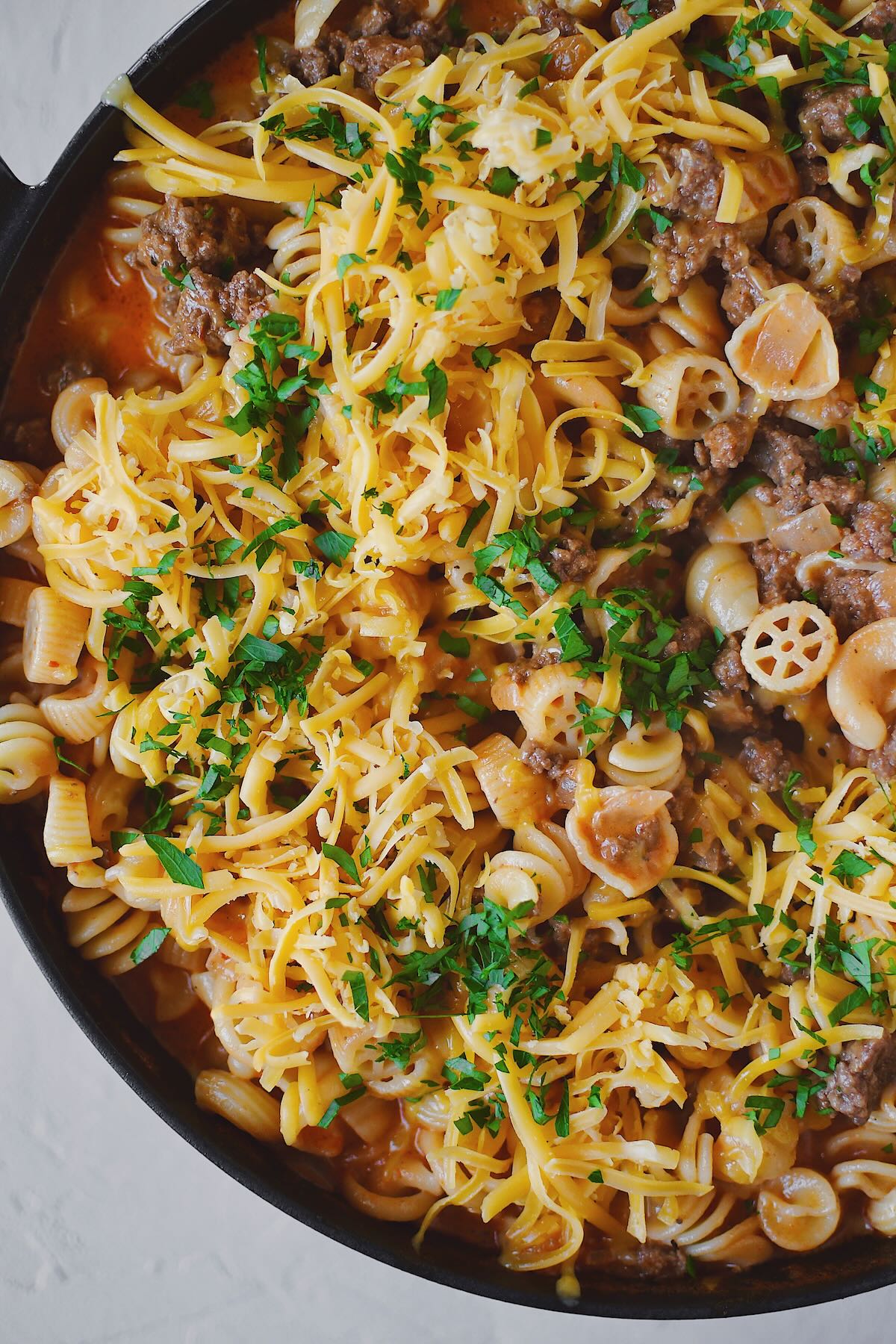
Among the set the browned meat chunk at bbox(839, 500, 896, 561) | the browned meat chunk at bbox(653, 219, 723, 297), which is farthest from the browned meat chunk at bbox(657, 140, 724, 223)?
the browned meat chunk at bbox(839, 500, 896, 561)

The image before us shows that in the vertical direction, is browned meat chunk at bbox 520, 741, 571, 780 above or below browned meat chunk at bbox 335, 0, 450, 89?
below

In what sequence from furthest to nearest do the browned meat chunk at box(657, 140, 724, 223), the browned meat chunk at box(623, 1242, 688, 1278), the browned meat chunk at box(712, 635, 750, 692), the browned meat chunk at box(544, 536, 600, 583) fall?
the browned meat chunk at box(623, 1242, 688, 1278) < the browned meat chunk at box(712, 635, 750, 692) < the browned meat chunk at box(544, 536, 600, 583) < the browned meat chunk at box(657, 140, 724, 223)

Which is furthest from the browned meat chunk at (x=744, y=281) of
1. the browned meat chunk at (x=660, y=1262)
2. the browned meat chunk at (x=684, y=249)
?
the browned meat chunk at (x=660, y=1262)

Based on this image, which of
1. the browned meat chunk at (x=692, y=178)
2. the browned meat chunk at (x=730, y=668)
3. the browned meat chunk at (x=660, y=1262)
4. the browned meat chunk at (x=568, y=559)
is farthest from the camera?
the browned meat chunk at (x=660, y=1262)

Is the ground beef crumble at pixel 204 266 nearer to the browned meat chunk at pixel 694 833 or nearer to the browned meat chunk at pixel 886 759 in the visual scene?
the browned meat chunk at pixel 694 833

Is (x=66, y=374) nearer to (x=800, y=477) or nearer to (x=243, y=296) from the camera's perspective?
(x=243, y=296)

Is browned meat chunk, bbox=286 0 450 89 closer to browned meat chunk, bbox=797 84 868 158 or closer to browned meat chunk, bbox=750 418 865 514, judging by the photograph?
browned meat chunk, bbox=797 84 868 158
